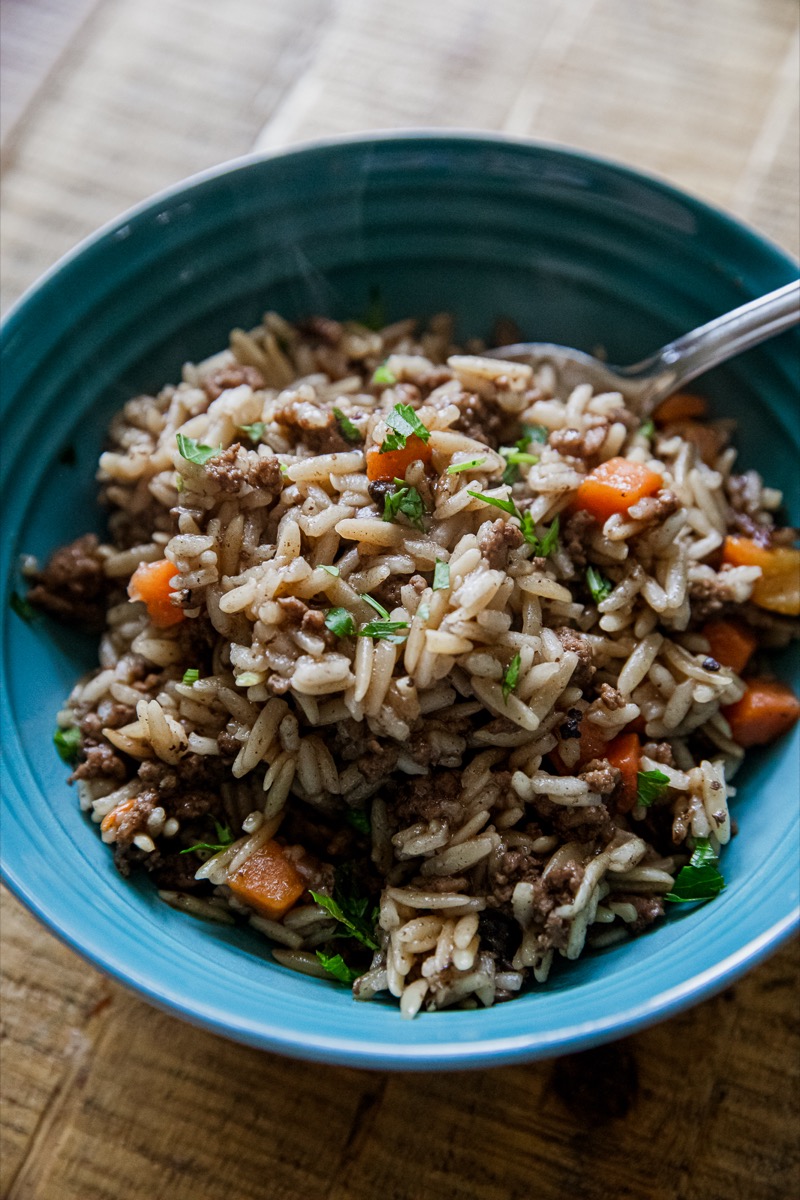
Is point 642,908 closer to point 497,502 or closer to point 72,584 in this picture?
point 497,502

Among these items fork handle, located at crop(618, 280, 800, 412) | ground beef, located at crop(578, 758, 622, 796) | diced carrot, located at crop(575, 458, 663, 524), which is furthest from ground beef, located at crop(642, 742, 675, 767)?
fork handle, located at crop(618, 280, 800, 412)

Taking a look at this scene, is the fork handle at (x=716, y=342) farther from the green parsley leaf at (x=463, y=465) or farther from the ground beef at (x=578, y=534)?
the green parsley leaf at (x=463, y=465)

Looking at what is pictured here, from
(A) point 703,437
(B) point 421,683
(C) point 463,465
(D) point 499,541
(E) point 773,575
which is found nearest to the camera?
(B) point 421,683

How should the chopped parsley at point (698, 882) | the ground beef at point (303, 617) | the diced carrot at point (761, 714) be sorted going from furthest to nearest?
the diced carrot at point (761, 714)
the chopped parsley at point (698, 882)
the ground beef at point (303, 617)

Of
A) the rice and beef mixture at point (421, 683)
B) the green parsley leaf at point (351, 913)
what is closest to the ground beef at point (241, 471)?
the rice and beef mixture at point (421, 683)

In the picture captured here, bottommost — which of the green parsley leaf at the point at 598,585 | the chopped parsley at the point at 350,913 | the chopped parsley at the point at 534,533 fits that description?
the chopped parsley at the point at 350,913

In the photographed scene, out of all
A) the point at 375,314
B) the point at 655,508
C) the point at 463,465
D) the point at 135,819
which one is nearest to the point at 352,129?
the point at 375,314
